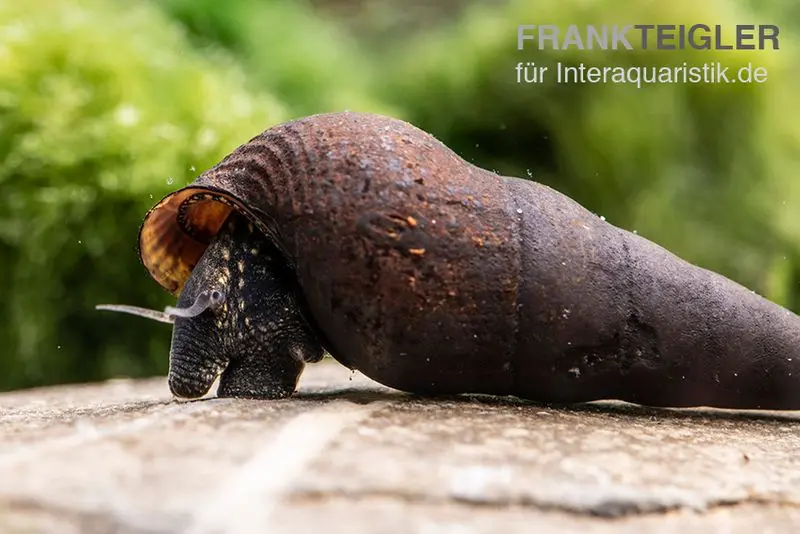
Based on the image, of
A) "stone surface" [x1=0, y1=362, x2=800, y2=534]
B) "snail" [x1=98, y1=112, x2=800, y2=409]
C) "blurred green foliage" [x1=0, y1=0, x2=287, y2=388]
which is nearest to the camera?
"stone surface" [x1=0, y1=362, x2=800, y2=534]

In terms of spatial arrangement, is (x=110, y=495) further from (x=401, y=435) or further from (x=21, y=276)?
(x=21, y=276)

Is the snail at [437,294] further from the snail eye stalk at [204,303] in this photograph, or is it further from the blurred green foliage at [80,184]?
the blurred green foliage at [80,184]

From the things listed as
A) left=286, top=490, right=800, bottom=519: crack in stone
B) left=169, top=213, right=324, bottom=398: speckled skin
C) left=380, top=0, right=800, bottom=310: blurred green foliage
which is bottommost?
left=286, top=490, right=800, bottom=519: crack in stone

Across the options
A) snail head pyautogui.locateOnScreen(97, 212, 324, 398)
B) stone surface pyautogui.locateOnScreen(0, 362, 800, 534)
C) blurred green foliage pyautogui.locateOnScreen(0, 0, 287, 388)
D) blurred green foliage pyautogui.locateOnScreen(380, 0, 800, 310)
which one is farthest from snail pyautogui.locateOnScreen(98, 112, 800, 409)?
blurred green foliage pyautogui.locateOnScreen(380, 0, 800, 310)

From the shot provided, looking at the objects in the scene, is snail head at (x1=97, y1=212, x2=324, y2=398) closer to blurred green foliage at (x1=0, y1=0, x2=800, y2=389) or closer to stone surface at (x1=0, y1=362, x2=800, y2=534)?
stone surface at (x1=0, y1=362, x2=800, y2=534)

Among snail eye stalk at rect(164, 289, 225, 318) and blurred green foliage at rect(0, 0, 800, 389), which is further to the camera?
blurred green foliage at rect(0, 0, 800, 389)

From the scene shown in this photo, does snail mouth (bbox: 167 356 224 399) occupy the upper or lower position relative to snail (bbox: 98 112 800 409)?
lower
